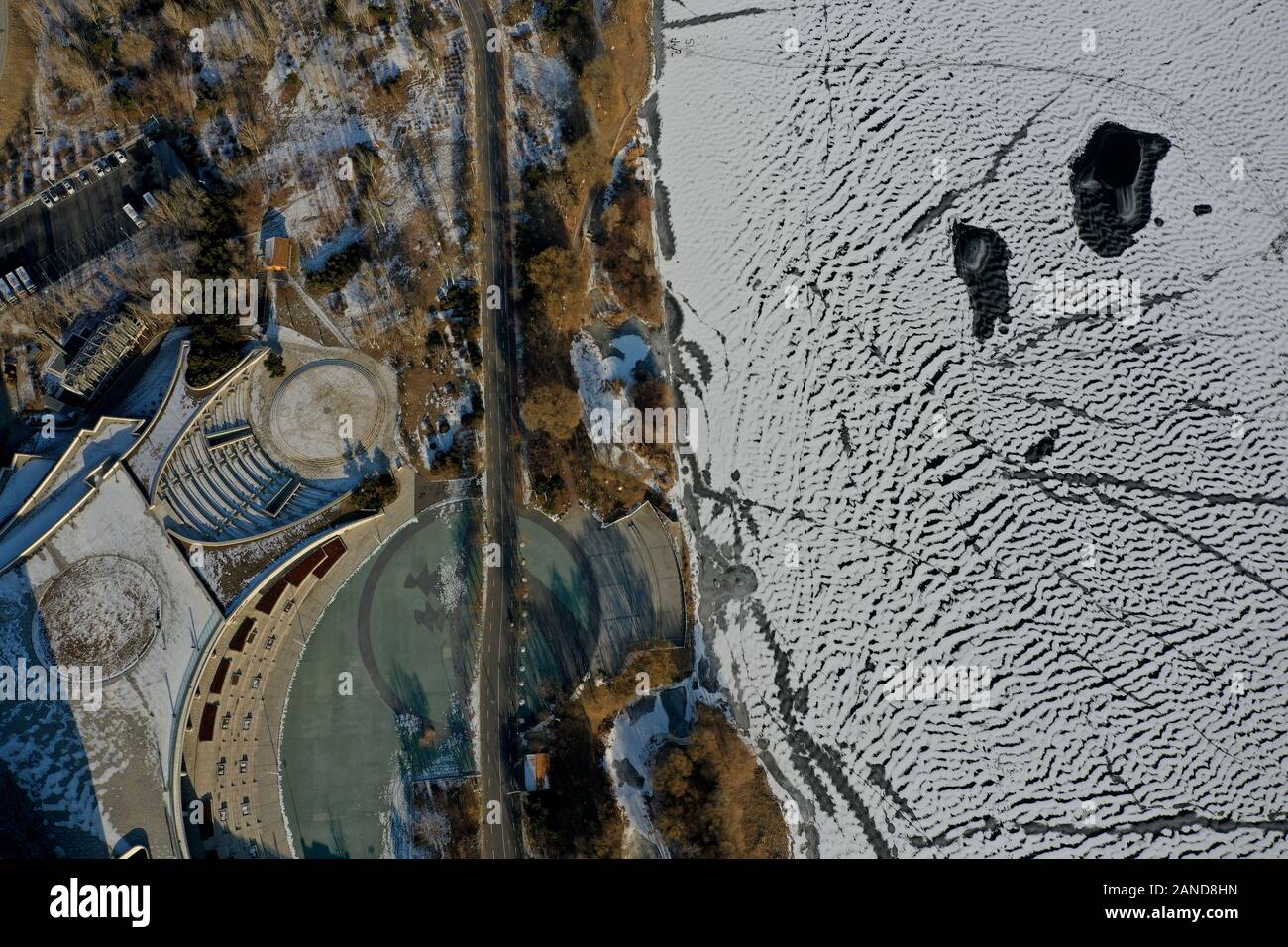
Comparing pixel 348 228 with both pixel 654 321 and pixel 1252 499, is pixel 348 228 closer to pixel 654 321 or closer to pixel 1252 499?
pixel 654 321

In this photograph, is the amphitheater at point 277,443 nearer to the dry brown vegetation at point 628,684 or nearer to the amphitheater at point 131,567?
the amphitheater at point 131,567

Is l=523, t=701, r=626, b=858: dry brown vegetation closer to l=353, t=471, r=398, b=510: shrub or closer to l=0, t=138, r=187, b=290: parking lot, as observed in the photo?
l=353, t=471, r=398, b=510: shrub

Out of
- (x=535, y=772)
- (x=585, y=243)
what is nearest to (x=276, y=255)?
(x=585, y=243)

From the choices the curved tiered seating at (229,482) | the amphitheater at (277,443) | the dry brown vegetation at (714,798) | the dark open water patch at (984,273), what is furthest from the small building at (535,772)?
the dark open water patch at (984,273)

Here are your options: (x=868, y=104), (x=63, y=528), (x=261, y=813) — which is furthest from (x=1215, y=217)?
(x=63, y=528)

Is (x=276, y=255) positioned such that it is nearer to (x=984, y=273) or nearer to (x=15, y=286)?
(x=15, y=286)
